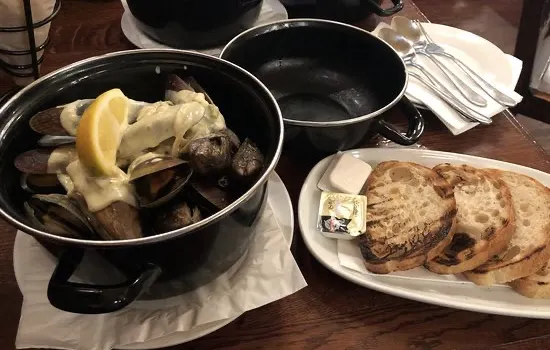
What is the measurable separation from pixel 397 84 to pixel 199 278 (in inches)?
18.8

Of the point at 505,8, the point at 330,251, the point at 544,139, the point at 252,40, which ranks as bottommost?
the point at 544,139

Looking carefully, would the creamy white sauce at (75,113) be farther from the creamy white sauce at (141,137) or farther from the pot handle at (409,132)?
the pot handle at (409,132)

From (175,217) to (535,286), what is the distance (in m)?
0.47

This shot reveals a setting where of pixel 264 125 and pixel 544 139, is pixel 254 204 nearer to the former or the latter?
pixel 264 125

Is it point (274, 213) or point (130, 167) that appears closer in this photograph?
point (130, 167)

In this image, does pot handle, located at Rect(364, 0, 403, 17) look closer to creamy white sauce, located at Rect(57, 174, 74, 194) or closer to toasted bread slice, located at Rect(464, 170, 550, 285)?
toasted bread slice, located at Rect(464, 170, 550, 285)

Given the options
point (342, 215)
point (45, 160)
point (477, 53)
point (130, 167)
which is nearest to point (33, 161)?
point (45, 160)

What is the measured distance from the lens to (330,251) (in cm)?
70

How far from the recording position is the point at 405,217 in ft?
2.47

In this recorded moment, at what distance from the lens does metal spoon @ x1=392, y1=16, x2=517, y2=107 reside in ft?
3.14

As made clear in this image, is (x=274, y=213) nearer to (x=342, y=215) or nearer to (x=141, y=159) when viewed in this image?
(x=342, y=215)

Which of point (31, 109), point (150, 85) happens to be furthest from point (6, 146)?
point (150, 85)

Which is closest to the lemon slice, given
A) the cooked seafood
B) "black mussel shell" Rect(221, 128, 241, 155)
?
the cooked seafood

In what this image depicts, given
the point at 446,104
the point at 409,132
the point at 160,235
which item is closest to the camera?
the point at 160,235
